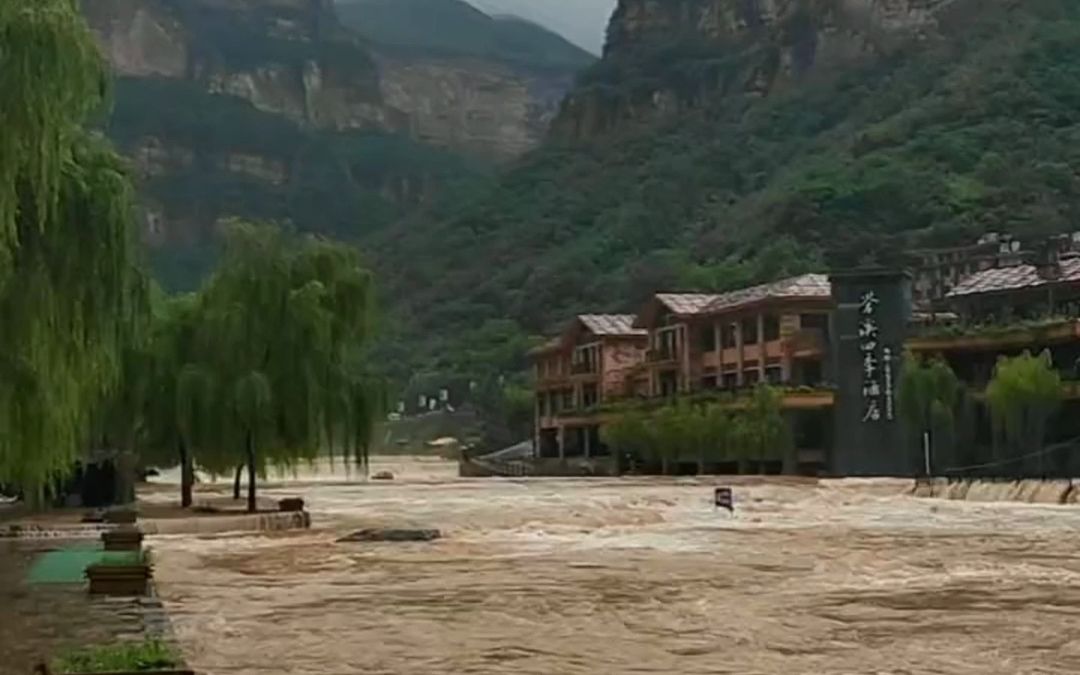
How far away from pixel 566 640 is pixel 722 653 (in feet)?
5.34

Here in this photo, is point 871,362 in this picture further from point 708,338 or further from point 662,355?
point 662,355

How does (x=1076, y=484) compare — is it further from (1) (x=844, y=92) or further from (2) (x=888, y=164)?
(1) (x=844, y=92)

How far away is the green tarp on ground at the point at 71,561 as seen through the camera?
728 inches

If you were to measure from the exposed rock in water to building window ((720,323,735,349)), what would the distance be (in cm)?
4211

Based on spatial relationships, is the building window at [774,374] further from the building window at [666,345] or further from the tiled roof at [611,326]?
the tiled roof at [611,326]

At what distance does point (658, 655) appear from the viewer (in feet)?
45.6

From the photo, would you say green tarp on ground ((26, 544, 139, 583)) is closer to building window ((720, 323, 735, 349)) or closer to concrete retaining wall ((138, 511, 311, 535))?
concrete retaining wall ((138, 511, 311, 535))

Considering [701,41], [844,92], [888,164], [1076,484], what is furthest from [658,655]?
[701,41]

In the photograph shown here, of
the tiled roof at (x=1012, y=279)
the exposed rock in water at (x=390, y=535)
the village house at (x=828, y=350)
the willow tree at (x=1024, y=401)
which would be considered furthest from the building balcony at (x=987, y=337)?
the exposed rock in water at (x=390, y=535)

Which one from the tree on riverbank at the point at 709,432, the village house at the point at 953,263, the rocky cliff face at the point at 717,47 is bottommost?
the tree on riverbank at the point at 709,432

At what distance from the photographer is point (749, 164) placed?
455 ft

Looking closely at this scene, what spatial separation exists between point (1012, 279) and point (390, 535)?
137 ft

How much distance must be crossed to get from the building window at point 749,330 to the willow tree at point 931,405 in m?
13.1

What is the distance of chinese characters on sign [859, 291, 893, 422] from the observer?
5753cm
